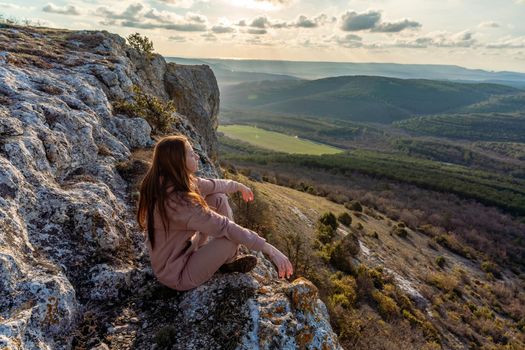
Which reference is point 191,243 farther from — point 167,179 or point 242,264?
point 167,179

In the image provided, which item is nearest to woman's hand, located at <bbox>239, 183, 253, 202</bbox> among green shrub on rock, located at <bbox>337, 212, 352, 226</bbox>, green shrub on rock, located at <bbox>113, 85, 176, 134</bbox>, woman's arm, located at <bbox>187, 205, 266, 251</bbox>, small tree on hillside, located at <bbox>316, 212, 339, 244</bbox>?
woman's arm, located at <bbox>187, 205, 266, 251</bbox>

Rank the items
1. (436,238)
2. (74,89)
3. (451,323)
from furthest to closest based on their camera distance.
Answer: (436,238), (451,323), (74,89)

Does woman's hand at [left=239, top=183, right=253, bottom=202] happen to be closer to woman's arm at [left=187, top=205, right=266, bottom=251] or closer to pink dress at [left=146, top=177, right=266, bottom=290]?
pink dress at [left=146, top=177, right=266, bottom=290]

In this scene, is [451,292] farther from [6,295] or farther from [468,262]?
[6,295]

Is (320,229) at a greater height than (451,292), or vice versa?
(320,229)

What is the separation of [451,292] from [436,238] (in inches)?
905

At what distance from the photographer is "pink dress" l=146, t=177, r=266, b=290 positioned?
18.9 ft

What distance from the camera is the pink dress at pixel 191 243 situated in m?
5.77

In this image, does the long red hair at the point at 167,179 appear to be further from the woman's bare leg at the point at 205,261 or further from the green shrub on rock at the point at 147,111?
the green shrub on rock at the point at 147,111

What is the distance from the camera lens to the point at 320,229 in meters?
33.5

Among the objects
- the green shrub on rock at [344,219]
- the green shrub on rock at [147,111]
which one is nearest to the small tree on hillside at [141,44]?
the green shrub on rock at [147,111]

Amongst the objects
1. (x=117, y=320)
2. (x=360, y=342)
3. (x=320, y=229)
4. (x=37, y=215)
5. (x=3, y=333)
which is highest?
(x=37, y=215)

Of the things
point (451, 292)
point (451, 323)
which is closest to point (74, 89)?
point (451, 323)

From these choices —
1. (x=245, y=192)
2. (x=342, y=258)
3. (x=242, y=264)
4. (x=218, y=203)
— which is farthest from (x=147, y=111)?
(x=342, y=258)
